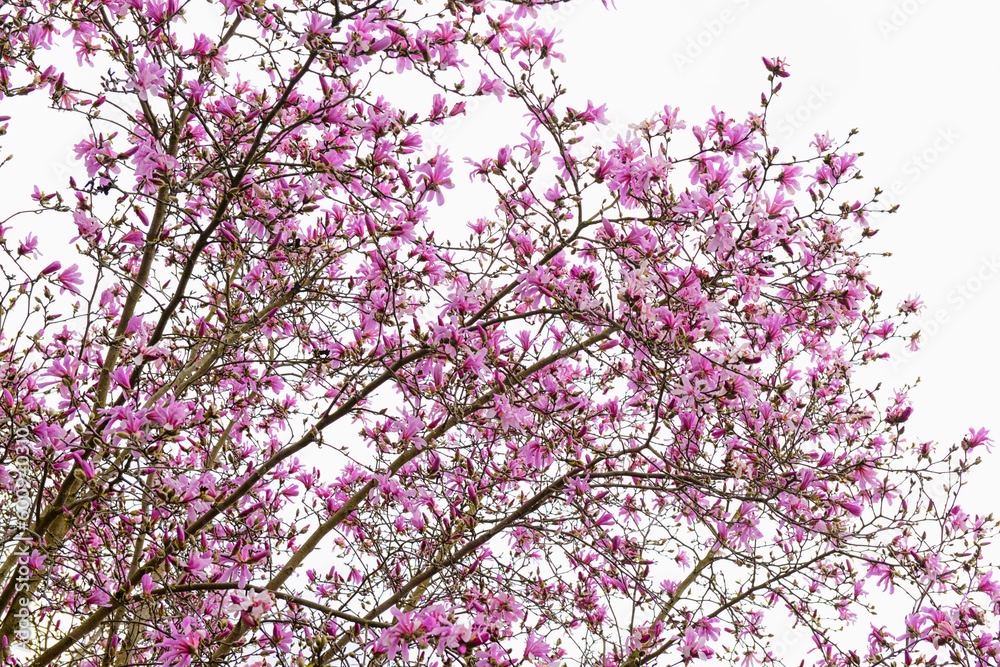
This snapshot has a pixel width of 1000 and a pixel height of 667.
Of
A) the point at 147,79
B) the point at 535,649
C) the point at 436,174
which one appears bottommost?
the point at 535,649

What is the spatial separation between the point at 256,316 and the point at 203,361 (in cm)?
57

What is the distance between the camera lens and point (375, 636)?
306 centimetres

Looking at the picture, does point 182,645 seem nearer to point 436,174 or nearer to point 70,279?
point 70,279

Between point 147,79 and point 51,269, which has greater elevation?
point 147,79

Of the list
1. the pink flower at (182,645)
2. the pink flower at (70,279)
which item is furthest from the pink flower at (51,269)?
the pink flower at (182,645)

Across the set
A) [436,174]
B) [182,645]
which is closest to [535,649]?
[182,645]

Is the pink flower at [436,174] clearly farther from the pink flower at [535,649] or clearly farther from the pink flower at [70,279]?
the pink flower at [535,649]

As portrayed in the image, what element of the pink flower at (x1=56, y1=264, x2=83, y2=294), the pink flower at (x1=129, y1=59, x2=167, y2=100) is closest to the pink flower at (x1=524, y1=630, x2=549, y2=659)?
the pink flower at (x1=56, y1=264, x2=83, y2=294)

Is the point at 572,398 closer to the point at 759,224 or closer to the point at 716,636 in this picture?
the point at 759,224

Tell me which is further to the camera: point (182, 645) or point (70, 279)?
point (70, 279)

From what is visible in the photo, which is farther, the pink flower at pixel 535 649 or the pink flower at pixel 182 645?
the pink flower at pixel 535 649

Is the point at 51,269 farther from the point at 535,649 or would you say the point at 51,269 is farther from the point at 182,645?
the point at 535,649

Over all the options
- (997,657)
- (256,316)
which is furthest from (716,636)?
(256,316)

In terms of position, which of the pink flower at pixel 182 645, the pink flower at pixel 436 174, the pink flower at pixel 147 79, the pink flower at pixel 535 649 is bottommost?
the pink flower at pixel 535 649
